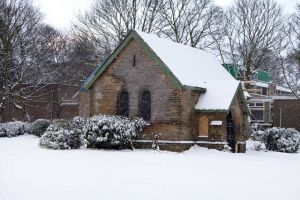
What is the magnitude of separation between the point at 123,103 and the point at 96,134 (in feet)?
12.2

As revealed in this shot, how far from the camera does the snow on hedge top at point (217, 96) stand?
92.3 feet

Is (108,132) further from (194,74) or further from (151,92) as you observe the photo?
(194,74)

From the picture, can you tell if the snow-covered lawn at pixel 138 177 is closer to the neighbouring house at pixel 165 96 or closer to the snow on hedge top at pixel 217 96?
the neighbouring house at pixel 165 96

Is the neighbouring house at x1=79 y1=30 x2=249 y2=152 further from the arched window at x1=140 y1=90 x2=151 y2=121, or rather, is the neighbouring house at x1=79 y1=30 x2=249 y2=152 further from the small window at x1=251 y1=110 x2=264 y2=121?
the small window at x1=251 y1=110 x2=264 y2=121

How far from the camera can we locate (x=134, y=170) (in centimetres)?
1812

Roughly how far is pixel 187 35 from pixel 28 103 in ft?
59.4

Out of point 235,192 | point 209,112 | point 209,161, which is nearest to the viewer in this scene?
point 235,192

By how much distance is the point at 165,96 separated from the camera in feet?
91.5

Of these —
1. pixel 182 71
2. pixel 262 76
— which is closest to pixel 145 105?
pixel 182 71

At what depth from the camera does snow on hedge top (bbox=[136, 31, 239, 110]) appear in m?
28.2

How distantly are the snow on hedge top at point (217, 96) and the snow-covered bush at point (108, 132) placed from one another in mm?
4201

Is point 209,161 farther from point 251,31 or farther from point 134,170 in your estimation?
point 251,31

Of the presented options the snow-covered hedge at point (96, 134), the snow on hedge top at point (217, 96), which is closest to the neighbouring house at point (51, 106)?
the snow on hedge top at point (217, 96)

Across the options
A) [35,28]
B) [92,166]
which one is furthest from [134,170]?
[35,28]
